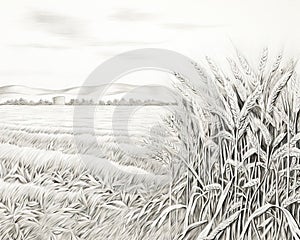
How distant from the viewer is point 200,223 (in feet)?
5.09

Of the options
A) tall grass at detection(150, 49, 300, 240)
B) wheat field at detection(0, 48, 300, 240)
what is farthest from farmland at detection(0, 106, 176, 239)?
tall grass at detection(150, 49, 300, 240)

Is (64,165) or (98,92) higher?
(98,92)

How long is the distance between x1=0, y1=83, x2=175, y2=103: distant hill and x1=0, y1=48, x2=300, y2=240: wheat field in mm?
49

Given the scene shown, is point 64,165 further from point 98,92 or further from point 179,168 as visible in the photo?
point 179,168

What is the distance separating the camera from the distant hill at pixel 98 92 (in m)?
1.52

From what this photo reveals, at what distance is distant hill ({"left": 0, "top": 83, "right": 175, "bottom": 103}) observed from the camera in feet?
4.98

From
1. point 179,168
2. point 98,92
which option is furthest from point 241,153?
point 98,92

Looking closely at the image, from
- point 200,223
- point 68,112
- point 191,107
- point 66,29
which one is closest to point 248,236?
point 200,223

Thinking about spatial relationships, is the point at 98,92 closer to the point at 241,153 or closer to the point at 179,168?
the point at 179,168

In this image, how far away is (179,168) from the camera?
5.06 ft

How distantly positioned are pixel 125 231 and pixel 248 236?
41 centimetres

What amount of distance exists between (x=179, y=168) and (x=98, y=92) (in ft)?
1.20

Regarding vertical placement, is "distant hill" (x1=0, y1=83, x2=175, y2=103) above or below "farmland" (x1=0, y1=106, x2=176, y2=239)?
above

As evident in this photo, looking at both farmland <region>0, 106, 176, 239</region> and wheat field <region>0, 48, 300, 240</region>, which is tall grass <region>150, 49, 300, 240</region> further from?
farmland <region>0, 106, 176, 239</region>
